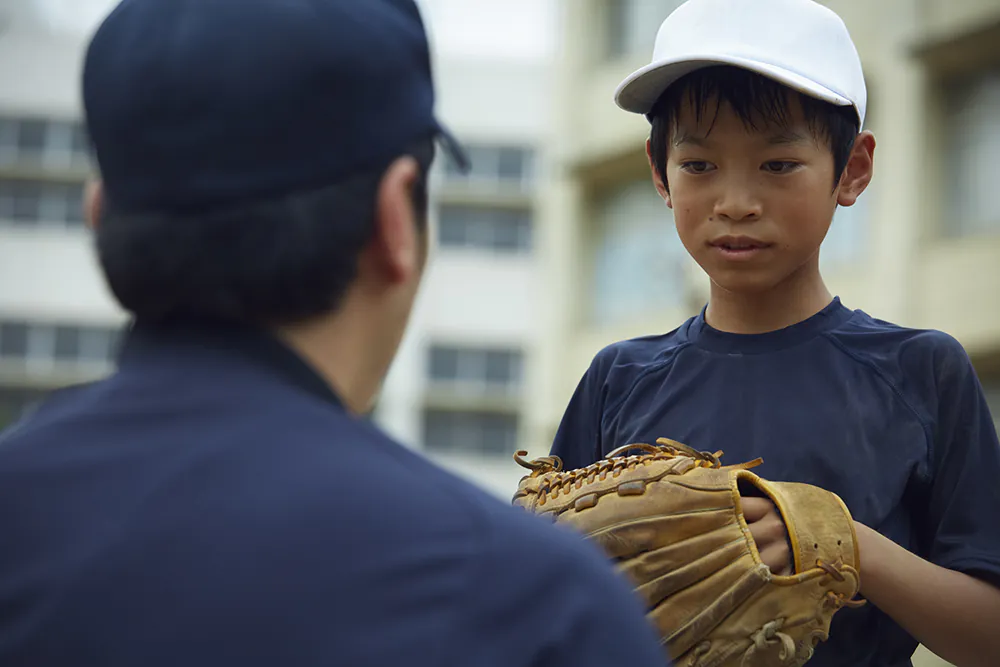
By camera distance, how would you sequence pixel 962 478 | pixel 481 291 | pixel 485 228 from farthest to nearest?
pixel 485 228
pixel 481 291
pixel 962 478

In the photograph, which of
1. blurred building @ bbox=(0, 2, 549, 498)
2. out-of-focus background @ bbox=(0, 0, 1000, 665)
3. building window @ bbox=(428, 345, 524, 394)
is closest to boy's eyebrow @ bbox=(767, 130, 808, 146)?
out-of-focus background @ bbox=(0, 0, 1000, 665)

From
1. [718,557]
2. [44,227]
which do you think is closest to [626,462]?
[718,557]

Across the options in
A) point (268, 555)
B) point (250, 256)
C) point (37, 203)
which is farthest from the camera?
point (37, 203)

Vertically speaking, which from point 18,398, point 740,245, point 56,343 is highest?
point 740,245

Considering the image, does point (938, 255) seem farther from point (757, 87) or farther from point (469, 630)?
point (469, 630)

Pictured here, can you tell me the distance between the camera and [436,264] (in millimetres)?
31953

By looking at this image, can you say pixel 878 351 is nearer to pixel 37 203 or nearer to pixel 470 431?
pixel 470 431

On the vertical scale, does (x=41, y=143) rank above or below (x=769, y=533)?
below

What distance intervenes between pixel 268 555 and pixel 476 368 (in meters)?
30.6

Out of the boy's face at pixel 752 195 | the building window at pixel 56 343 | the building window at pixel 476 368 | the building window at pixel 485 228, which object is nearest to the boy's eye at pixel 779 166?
the boy's face at pixel 752 195

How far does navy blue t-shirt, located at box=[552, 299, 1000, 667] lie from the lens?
2.12 m

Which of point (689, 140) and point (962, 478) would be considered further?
point (689, 140)

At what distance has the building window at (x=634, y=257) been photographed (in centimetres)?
1659

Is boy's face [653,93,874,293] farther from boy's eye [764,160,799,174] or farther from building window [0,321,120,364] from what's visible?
building window [0,321,120,364]
